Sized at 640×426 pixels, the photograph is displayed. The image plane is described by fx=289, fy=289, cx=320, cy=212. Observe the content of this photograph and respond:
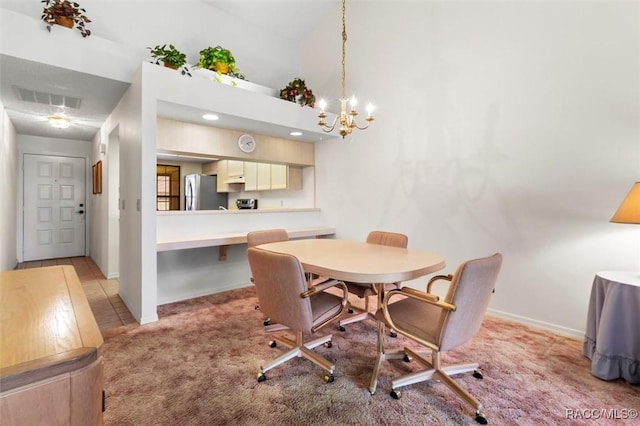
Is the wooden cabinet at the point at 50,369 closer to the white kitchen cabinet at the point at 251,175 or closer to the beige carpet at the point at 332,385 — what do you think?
the beige carpet at the point at 332,385

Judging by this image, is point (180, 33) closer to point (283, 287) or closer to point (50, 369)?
point (283, 287)

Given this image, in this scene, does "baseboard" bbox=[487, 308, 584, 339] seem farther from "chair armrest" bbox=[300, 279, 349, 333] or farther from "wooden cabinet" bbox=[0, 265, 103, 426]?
"wooden cabinet" bbox=[0, 265, 103, 426]

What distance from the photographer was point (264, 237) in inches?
110

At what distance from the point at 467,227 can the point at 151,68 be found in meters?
3.43

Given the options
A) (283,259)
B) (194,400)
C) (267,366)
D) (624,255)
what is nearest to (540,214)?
(624,255)

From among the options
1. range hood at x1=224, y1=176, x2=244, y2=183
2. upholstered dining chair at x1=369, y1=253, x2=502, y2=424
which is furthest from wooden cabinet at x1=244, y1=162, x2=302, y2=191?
upholstered dining chair at x1=369, y1=253, x2=502, y2=424

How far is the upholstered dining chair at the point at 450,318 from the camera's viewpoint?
1.43 meters

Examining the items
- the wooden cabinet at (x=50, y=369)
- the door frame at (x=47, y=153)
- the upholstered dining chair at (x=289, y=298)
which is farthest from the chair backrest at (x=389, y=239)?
the door frame at (x=47, y=153)

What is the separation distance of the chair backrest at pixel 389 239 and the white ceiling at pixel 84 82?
290cm

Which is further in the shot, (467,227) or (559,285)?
(467,227)

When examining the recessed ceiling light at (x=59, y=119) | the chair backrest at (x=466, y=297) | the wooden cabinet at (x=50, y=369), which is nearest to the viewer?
the wooden cabinet at (x=50, y=369)

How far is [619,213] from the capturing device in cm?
189

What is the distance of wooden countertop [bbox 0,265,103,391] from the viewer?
0.50 m

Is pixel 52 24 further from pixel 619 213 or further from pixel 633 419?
pixel 633 419
